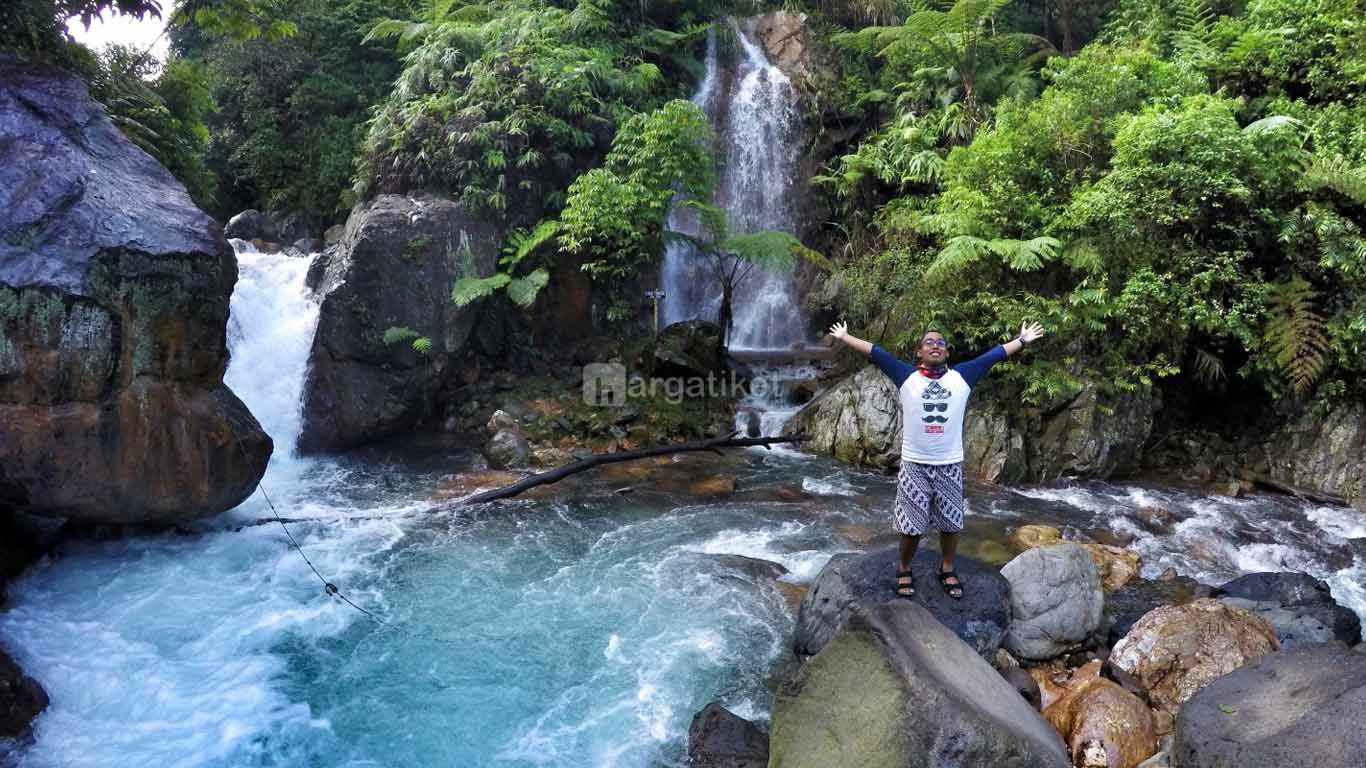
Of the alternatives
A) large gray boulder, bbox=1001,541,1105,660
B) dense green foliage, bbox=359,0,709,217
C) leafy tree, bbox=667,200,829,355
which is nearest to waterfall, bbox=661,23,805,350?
dense green foliage, bbox=359,0,709,217

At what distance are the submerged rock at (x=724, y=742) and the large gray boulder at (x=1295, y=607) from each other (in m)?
3.77

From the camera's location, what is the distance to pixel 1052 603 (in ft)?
19.3

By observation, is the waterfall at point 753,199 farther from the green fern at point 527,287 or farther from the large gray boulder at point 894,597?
the large gray boulder at point 894,597

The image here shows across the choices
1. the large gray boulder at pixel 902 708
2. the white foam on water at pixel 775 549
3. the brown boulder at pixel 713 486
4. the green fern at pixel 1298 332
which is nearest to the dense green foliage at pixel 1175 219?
the green fern at pixel 1298 332

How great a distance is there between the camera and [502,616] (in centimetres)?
676

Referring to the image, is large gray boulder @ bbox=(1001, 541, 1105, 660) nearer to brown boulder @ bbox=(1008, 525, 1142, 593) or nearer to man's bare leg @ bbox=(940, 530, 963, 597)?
man's bare leg @ bbox=(940, 530, 963, 597)

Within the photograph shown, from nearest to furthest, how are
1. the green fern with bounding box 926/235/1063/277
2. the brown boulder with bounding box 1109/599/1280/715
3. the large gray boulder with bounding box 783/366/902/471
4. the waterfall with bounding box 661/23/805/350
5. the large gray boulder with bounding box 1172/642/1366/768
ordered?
the large gray boulder with bounding box 1172/642/1366/768
the brown boulder with bounding box 1109/599/1280/715
the green fern with bounding box 926/235/1063/277
the large gray boulder with bounding box 783/366/902/471
the waterfall with bounding box 661/23/805/350

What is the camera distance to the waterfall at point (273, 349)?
11305 mm

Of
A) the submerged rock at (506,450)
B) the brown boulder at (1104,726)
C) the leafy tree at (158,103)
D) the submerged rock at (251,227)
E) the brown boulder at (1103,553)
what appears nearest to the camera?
the brown boulder at (1104,726)

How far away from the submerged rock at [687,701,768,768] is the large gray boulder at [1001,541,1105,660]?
2.23 meters

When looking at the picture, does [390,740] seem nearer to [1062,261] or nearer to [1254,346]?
[1062,261]

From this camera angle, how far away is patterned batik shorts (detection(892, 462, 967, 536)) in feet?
16.9

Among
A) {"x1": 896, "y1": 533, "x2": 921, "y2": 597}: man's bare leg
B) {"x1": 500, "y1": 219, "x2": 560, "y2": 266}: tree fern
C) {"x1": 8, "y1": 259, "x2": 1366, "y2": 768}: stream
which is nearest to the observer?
{"x1": 8, "y1": 259, "x2": 1366, "y2": 768}: stream

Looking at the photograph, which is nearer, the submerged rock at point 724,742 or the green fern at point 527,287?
the submerged rock at point 724,742
